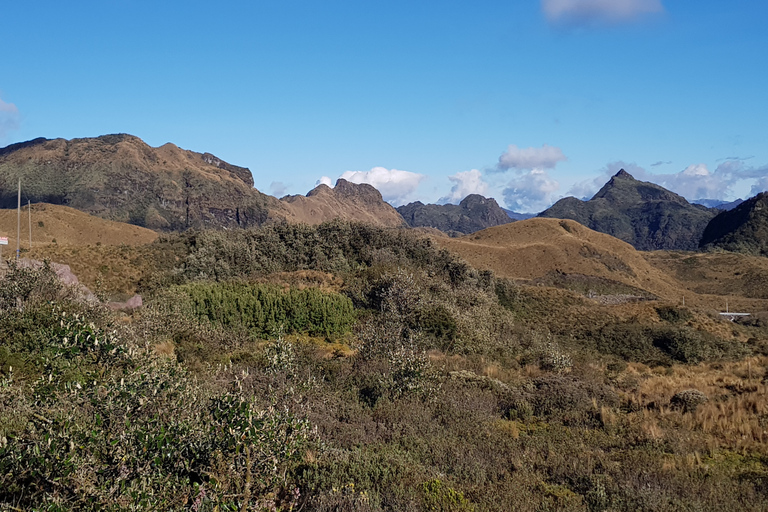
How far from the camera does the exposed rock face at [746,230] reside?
78562 mm

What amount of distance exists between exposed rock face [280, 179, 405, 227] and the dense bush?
395 feet

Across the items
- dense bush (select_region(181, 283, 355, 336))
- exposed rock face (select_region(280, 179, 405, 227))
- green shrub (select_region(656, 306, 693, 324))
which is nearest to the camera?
dense bush (select_region(181, 283, 355, 336))

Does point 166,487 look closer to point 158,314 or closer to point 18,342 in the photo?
point 18,342

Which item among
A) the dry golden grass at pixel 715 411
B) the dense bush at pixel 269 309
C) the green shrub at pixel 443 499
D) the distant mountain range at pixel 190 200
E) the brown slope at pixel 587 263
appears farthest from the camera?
the distant mountain range at pixel 190 200

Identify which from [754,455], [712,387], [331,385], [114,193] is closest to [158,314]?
[331,385]

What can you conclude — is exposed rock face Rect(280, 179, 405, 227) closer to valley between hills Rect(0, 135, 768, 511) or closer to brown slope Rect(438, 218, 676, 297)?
brown slope Rect(438, 218, 676, 297)

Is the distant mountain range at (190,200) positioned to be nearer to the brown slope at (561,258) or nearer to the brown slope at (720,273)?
the brown slope at (720,273)

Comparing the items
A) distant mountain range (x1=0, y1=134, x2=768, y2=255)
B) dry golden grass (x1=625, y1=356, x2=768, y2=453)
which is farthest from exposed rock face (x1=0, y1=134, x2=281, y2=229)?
dry golden grass (x1=625, y1=356, x2=768, y2=453)

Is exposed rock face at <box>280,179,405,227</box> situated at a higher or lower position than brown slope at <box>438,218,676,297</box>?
higher

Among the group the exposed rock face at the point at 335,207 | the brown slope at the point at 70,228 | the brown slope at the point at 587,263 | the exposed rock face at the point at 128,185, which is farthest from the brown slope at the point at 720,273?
the exposed rock face at the point at 335,207

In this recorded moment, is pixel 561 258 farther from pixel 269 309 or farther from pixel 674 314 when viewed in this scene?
pixel 269 309

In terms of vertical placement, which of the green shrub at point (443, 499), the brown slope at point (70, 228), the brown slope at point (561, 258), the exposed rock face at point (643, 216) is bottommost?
→ the green shrub at point (443, 499)

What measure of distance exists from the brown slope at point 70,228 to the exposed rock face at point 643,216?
126579mm

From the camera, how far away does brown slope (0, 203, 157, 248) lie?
54625 mm
